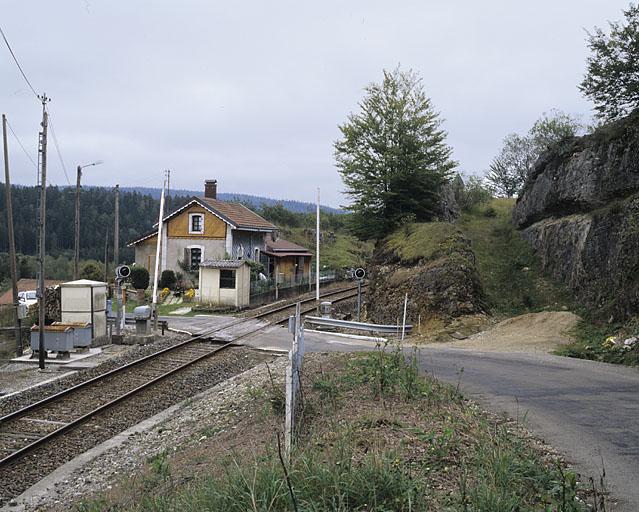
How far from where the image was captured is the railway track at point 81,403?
35.7ft

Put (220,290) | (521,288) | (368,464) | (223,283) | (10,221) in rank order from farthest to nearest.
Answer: (223,283) → (220,290) → (521,288) → (10,221) → (368,464)

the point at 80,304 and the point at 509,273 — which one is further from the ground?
the point at 509,273

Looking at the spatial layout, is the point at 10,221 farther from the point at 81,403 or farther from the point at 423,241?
the point at 423,241

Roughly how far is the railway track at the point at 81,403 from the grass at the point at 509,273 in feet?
35.0

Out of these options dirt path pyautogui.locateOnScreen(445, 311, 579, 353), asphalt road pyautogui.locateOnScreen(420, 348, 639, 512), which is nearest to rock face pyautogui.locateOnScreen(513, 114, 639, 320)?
dirt path pyautogui.locateOnScreen(445, 311, 579, 353)

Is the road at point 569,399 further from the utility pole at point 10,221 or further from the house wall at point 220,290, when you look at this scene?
the house wall at point 220,290

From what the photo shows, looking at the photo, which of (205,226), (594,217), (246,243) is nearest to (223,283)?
(205,226)

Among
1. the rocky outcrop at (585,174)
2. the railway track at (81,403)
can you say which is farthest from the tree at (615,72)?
the railway track at (81,403)

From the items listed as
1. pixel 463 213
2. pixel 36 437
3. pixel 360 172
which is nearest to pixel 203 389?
pixel 36 437

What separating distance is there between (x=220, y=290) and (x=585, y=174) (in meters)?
19.9

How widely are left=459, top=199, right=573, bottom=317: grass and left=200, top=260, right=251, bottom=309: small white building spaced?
12630 mm

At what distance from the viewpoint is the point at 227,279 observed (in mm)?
35688

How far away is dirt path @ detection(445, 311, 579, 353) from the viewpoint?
18.0m

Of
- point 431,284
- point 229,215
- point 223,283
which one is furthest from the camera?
→ point 229,215
